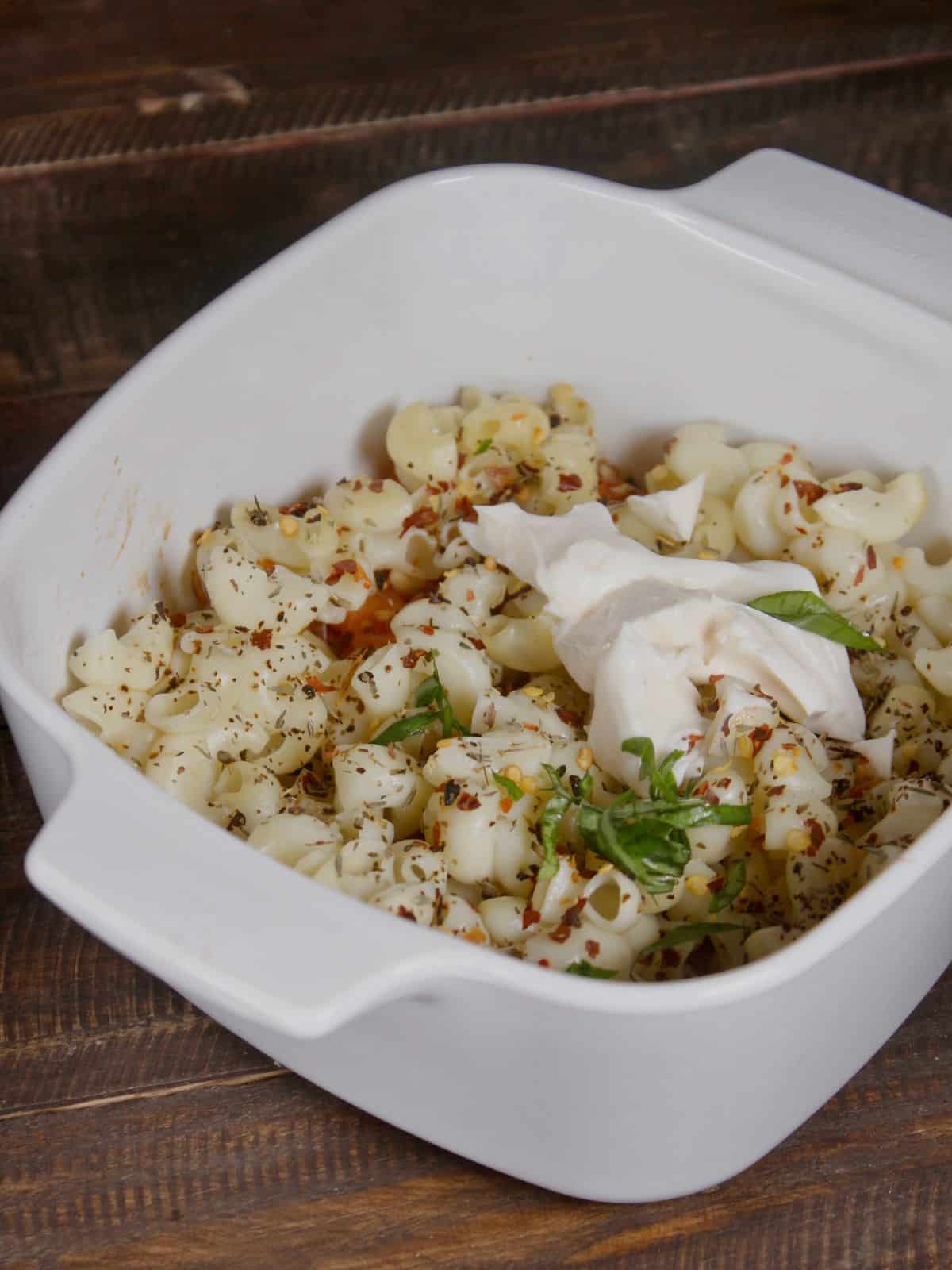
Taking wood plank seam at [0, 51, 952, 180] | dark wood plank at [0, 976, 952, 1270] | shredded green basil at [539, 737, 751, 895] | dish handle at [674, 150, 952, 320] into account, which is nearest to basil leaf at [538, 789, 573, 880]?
shredded green basil at [539, 737, 751, 895]

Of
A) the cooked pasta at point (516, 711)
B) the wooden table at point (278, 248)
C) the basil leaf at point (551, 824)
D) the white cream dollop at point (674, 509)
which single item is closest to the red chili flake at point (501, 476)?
the cooked pasta at point (516, 711)

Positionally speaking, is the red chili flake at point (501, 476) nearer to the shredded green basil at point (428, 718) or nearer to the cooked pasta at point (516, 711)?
the cooked pasta at point (516, 711)

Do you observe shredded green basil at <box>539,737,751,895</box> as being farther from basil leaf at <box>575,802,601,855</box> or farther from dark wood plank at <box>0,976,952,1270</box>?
dark wood plank at <box>0,976,952,1270</box>

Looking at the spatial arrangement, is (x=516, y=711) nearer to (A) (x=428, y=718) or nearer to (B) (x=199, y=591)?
(A) (x=428, y=718)

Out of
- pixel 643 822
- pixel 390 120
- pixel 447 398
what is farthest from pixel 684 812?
pixel 390 120

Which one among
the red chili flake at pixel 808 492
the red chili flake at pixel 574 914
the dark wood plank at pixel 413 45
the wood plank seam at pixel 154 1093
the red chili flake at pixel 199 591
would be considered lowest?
the wood plank seam at pixel 154 1093

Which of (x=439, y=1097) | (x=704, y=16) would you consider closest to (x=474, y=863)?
(x=439, y=1097)
